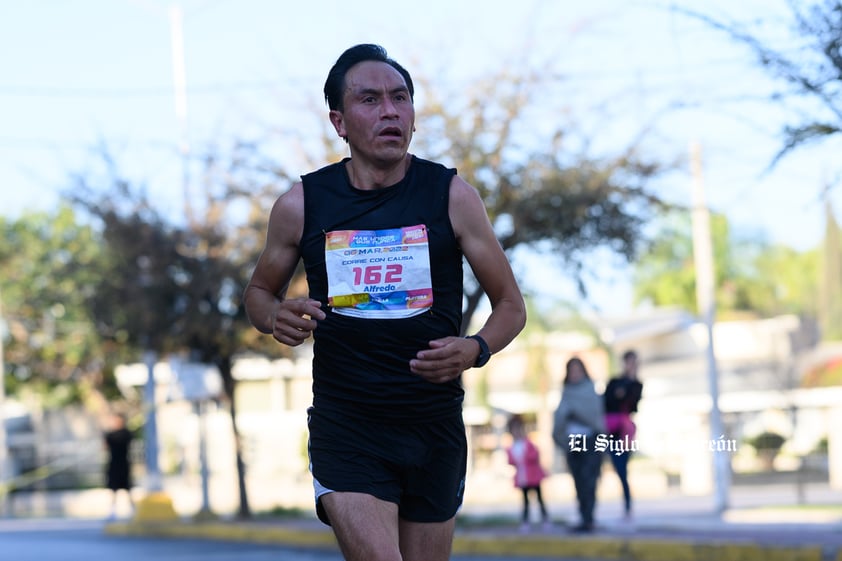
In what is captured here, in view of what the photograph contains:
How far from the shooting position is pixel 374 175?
165 inches

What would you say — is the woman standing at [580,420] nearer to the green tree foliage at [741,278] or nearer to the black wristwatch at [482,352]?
the black wristwatch at [482,352]

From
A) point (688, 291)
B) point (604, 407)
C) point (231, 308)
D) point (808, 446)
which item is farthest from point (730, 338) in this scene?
point (604, 407)

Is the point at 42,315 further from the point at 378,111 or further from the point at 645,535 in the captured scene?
the point at 378,111

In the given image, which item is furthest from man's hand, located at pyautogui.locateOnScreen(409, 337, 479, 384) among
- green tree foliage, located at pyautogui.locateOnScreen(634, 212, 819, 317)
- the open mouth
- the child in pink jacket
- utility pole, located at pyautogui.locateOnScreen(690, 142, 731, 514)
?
green tree foliage, located at pyautogui.locateOnScreen(634, 212, 819, 317)

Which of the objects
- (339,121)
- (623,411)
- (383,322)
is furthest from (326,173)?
(623,411)

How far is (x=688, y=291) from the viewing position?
7156cm

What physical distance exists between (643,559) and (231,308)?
9489 millimetres

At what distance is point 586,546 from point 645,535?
0.68m

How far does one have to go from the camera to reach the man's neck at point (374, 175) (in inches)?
165

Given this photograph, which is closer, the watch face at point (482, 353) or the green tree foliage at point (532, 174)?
the watch face at point (482, 353)

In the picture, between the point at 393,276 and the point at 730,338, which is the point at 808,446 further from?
the point at 393,276

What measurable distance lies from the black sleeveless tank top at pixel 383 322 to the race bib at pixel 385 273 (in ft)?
0.08

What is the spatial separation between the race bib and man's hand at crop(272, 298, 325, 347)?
0.36 feet

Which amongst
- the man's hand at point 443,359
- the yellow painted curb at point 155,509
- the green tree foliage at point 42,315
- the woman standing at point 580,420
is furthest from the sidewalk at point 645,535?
the green tree foliage at point 42,315
